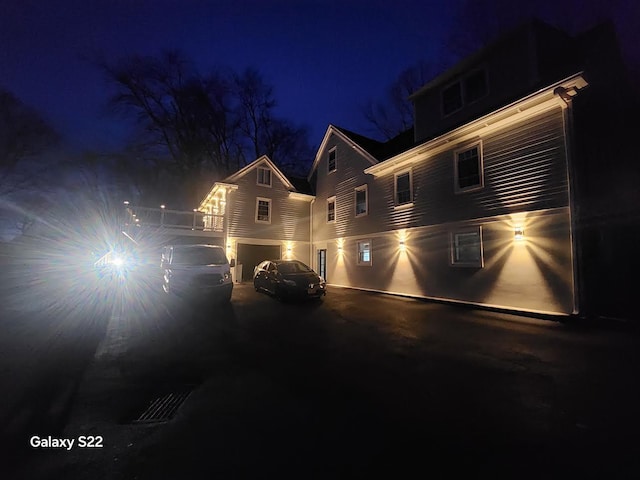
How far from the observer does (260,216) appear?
62.3ft

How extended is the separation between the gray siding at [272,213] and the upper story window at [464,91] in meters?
11.2

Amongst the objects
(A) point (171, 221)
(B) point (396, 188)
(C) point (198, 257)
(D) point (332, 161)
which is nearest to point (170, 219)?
(A) point (171, 221)

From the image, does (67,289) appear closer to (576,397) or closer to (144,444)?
(144,444)

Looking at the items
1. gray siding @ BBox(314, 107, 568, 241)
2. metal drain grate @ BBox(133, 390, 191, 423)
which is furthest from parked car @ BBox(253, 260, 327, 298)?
metal drain grate @ BBox(133, 390, 191, 423)

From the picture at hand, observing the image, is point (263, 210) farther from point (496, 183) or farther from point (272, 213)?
point (496, 183)

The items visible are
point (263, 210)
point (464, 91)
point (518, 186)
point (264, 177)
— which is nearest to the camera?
point (518, 186)

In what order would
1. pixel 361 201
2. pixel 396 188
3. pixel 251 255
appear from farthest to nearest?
pixel 251 255
pixel 361 201
pixel 396 188

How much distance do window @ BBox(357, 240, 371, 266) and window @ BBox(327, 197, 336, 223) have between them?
3174 mm

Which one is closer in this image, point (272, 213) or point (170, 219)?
point (170, 219)

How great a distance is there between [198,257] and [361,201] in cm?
935

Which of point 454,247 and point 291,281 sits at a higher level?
point 454,247

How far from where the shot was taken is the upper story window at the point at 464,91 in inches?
434

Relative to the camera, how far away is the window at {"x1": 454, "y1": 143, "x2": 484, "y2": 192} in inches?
397

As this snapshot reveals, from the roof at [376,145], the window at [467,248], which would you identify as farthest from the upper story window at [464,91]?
the window at [467,248]
